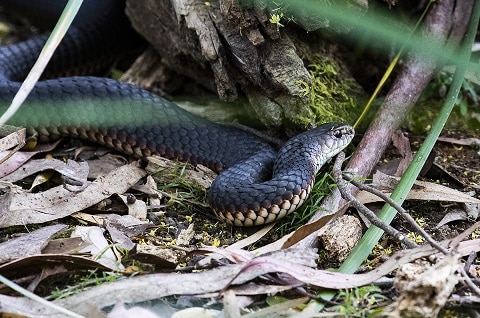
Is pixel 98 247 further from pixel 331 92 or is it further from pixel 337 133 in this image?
pixel 331 92

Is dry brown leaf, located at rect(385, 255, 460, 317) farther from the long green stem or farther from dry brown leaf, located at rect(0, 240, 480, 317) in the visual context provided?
the long green stem

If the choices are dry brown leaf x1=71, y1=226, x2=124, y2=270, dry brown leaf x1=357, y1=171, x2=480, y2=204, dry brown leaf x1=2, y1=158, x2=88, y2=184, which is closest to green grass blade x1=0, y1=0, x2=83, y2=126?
dry brown leaf x1=71, y1=226, x2=124, y2=270

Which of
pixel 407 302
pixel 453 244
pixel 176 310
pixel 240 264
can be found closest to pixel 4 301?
pixel 176 310

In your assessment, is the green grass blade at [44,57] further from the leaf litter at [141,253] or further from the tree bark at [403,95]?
the tree bark at [403,95]

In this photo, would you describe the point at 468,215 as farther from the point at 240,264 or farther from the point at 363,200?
the point at 240,264

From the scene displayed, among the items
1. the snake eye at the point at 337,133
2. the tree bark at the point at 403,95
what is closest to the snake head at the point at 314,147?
the snake eye at the point at 337,133

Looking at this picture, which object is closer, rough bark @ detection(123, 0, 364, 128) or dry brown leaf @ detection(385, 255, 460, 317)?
dry brown leaf @ detection(385, 255, 460, 317)
